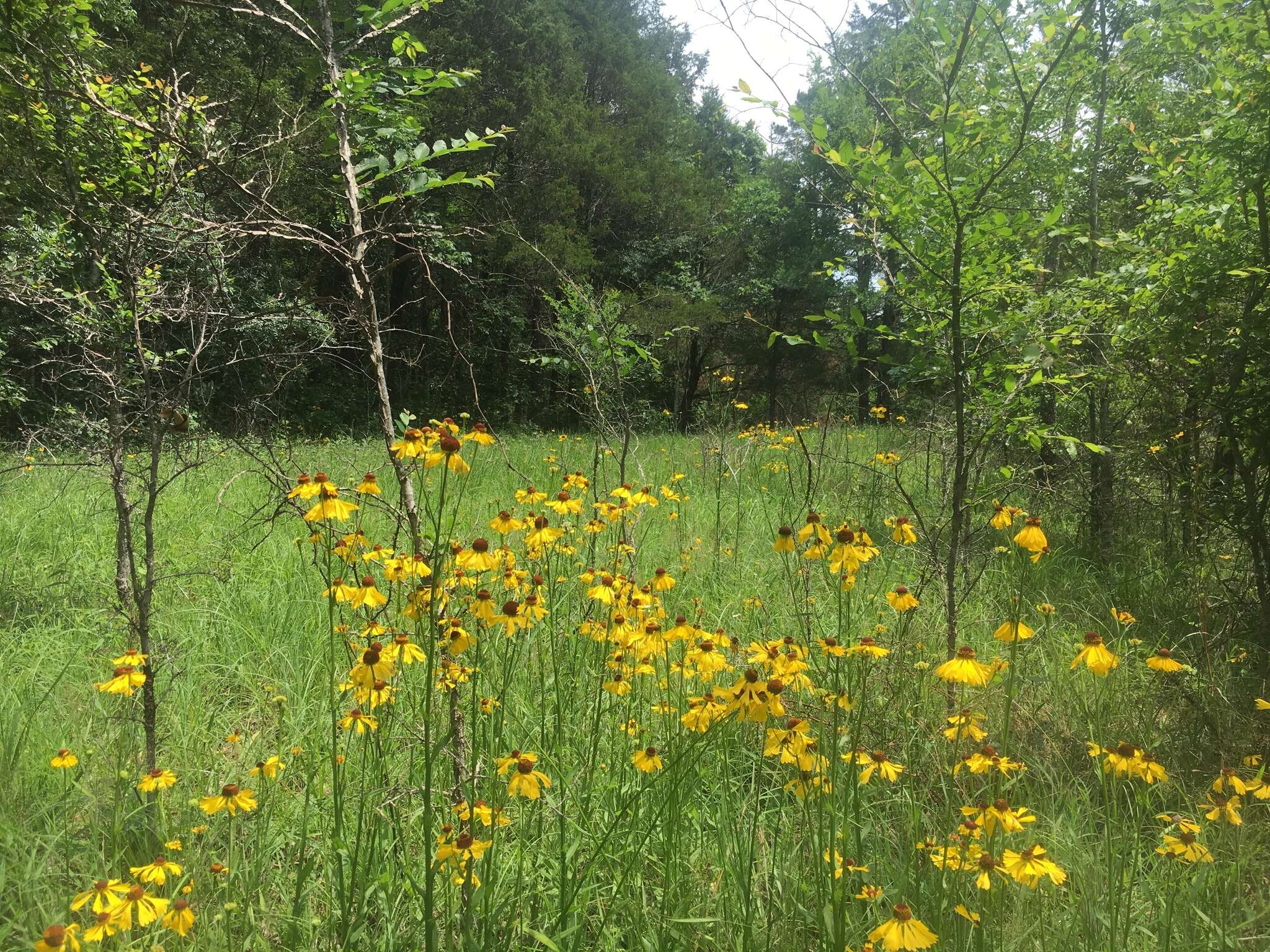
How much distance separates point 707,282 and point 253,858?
16.9m

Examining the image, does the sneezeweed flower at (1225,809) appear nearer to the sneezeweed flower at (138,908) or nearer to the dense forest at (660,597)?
the dense forest at (660,597)

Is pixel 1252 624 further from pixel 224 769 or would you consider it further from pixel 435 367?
pixel 435 367

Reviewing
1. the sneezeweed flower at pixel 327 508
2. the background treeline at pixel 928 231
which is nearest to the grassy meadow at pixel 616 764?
the sneezeweed flower at pixel 327 508

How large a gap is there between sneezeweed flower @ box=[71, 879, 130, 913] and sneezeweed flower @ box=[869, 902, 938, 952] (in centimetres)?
122

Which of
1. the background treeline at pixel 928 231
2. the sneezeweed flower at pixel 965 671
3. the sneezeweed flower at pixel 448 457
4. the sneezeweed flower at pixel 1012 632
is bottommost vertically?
the sneezeweed flower at pixel 965 671

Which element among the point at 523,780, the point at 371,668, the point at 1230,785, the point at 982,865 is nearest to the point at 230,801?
the point at 371,668

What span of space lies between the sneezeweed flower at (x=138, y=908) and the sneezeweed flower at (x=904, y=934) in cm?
115

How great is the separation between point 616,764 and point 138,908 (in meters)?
1.30

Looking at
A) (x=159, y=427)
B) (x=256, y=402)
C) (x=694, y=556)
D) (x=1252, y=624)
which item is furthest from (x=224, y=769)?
(x=1252, y=624)

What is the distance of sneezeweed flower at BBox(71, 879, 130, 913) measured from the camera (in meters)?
1.05

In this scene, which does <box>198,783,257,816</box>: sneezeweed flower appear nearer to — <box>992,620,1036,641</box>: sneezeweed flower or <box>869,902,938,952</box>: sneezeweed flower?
<box>869,902,938,952</box>: sneezeweed flower

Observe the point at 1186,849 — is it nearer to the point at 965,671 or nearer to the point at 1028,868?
the point at 1028,868

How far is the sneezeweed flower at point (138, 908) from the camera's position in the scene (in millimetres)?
1040

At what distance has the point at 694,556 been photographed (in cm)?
405
